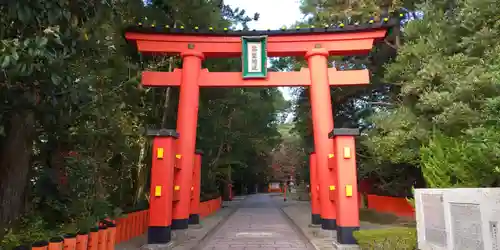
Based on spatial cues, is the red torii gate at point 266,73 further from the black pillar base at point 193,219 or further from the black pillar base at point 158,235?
the black pillar base at point 193,219

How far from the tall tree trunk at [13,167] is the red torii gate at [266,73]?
4955mm

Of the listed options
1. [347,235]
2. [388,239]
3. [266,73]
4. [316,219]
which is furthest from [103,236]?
[316,219]

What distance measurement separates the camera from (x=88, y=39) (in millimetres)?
5250

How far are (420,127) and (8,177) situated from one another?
33.0ft

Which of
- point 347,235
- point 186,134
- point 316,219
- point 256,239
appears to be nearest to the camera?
point 347,235

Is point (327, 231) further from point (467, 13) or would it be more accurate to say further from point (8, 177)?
point (8, 177)

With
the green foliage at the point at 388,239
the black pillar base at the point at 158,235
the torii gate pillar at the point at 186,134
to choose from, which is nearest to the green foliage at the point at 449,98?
the green foliage at the point at 388,239

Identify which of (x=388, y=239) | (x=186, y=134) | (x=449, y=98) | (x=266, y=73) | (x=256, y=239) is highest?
(x=266, y=73)

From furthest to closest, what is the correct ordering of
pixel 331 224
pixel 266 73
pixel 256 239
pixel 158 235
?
pixel 266 73 → pixel 256 239 → pixel 331 224 → pixel 158 235

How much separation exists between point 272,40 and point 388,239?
717cm

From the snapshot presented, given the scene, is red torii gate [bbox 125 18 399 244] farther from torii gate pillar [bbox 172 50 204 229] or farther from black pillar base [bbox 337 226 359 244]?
black pillar base [bbox 337 226 359 244]

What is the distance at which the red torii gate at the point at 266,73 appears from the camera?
11.2 metres

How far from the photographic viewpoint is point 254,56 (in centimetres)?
1170

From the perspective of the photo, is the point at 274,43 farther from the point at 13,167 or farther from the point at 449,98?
the point at 13,167
